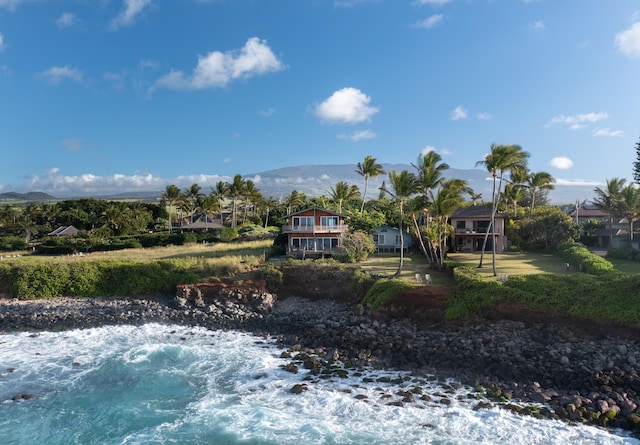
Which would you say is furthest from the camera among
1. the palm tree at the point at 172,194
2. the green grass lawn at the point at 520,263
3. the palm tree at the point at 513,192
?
the palm tree at the point at 172,194

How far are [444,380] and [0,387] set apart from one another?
1709 cm

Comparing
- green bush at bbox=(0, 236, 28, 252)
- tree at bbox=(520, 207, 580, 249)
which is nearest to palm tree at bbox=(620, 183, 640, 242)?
tree at bbox=(520, 207, 580, 249)

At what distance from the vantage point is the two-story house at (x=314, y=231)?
35.5 m

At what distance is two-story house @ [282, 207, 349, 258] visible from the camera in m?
35.5

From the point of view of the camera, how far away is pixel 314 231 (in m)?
35.4

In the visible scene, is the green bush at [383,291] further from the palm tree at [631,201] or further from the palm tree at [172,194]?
the palm tree at [172,194]

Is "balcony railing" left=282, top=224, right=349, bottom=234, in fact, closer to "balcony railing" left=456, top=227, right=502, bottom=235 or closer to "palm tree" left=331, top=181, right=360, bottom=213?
"balcony railing" left=456, top=227, right=502, bottom=235

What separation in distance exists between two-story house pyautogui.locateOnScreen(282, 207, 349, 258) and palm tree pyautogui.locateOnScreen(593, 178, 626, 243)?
70.6ft

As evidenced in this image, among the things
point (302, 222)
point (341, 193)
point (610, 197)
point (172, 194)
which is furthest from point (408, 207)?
point (172, 194)

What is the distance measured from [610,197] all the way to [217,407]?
35.5 metres

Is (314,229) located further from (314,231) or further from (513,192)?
(513,192)

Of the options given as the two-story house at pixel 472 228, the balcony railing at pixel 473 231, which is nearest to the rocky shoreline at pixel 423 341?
the balcony railing at pixel 473 231

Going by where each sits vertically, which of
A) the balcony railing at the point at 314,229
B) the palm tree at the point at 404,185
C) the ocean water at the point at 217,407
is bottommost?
the ocean water at the point at 217,407

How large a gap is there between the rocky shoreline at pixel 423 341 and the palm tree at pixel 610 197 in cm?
Answer: 2108
